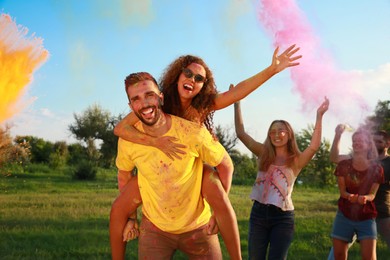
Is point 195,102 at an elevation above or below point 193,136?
above

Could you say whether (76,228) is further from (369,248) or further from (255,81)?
(255,81)

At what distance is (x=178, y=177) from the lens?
10.4ft

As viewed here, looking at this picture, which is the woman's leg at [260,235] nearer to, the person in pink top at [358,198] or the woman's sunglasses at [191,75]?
the person in pink top at [358,198]

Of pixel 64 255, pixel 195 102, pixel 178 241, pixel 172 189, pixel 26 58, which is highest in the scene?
pixel 26 58

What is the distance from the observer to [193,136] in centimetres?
318

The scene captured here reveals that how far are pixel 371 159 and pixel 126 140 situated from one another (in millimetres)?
3285

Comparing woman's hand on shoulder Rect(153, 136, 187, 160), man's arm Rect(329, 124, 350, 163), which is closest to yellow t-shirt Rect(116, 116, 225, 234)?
woman's hand on shoulder Rect(153, 136, 187, 160)

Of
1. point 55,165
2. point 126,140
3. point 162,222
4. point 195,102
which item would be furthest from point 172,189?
point 55,165

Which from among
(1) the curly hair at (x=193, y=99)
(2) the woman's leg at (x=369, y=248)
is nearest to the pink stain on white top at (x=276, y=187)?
(2) the woman's leg at (x=369, y=248)

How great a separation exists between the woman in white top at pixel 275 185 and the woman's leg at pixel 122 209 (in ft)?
5.78

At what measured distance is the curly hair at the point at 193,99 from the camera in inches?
141

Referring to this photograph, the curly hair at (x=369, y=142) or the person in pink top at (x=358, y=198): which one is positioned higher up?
the curly hair at (x=369, y=142)

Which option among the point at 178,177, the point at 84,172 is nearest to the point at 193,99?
the point at 178,177

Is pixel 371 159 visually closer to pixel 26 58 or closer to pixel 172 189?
pixel 172 189
